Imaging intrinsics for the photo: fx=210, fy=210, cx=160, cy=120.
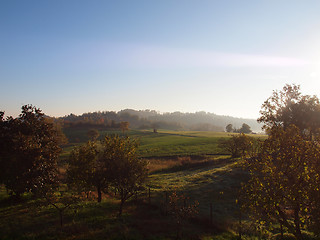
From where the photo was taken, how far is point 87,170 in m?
25.5

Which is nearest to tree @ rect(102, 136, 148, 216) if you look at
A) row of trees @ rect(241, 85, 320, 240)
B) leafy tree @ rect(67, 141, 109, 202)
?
leafy tree @ rect(67, 141, 109, 202)

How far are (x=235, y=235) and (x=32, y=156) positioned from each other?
905 inches

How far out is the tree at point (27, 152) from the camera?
2312 centimetres

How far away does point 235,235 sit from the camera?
66.4 feet

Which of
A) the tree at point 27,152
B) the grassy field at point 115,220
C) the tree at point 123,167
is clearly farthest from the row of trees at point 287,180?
the tree at point 27,152

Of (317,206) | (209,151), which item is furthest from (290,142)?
(209,151)

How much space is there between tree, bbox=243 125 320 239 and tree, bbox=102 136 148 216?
12.2 m

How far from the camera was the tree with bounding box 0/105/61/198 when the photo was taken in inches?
910

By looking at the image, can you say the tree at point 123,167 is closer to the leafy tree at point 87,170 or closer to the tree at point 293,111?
the leafy tree at point 87,170

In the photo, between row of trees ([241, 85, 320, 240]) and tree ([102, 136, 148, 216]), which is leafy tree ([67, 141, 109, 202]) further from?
row of trees ([241, 85, 320, 240])

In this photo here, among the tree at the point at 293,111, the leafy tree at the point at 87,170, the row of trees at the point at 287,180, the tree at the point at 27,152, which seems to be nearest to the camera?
the row of trees at the point at 287,180

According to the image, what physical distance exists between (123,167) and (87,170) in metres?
5.05

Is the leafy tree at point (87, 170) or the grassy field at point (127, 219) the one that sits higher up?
the leafy tree at point (87, 170)

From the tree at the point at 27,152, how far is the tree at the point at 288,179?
20.9 metres
